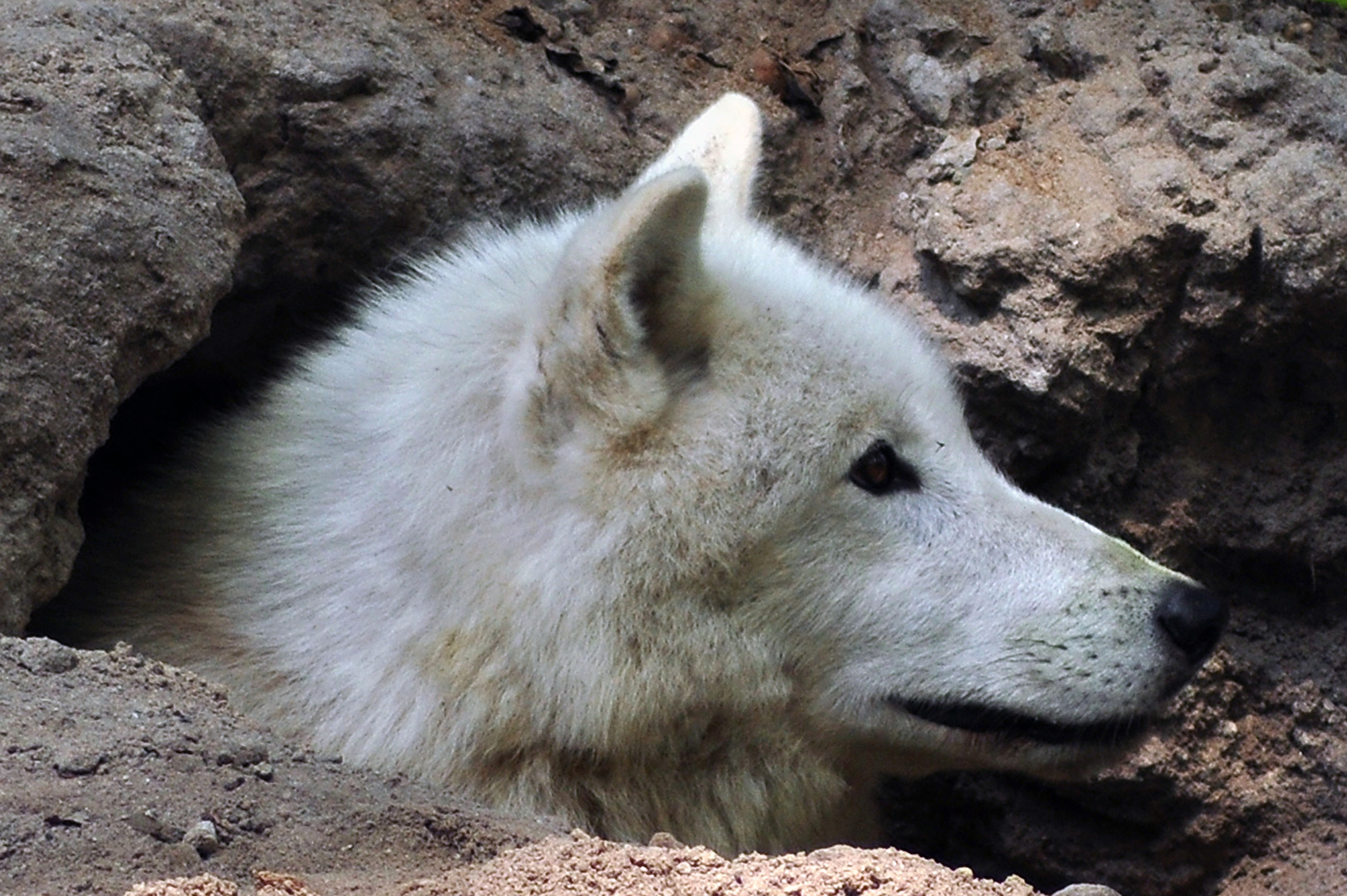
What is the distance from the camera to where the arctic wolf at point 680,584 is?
3836 mm

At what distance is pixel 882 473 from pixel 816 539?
269mm

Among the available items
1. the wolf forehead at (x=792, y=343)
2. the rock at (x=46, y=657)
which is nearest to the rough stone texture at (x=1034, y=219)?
the wolf forehead at (x=792, y=343)

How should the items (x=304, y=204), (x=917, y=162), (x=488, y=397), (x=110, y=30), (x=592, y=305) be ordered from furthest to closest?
1. (x=917, y=162)
2. (x=304, y=204)
3. (x=110, y=30)
4. (x=488, y=397)
5. (x=592, y=305)

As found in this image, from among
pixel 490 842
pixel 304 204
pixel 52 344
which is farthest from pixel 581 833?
pixel 304 204

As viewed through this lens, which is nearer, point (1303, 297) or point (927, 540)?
point (927, 540)

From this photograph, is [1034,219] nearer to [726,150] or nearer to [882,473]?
[726,150]

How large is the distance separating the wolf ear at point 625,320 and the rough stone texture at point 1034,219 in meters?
1.54

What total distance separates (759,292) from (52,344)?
1783 mm

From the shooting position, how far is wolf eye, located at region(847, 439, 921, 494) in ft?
13.2

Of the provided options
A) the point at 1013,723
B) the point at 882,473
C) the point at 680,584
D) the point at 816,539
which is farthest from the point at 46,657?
the point at 1013,723

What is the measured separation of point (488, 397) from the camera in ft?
13.1

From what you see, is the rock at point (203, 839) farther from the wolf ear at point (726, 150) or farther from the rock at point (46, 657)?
the wolf ear at point (726, 150)

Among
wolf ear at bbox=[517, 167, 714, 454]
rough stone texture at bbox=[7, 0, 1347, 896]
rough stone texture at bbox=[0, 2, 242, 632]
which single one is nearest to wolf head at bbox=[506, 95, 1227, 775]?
wolf ear at bbox=[517, 167, 714, 454]

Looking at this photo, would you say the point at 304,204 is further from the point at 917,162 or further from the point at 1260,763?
the point at 1260,763
